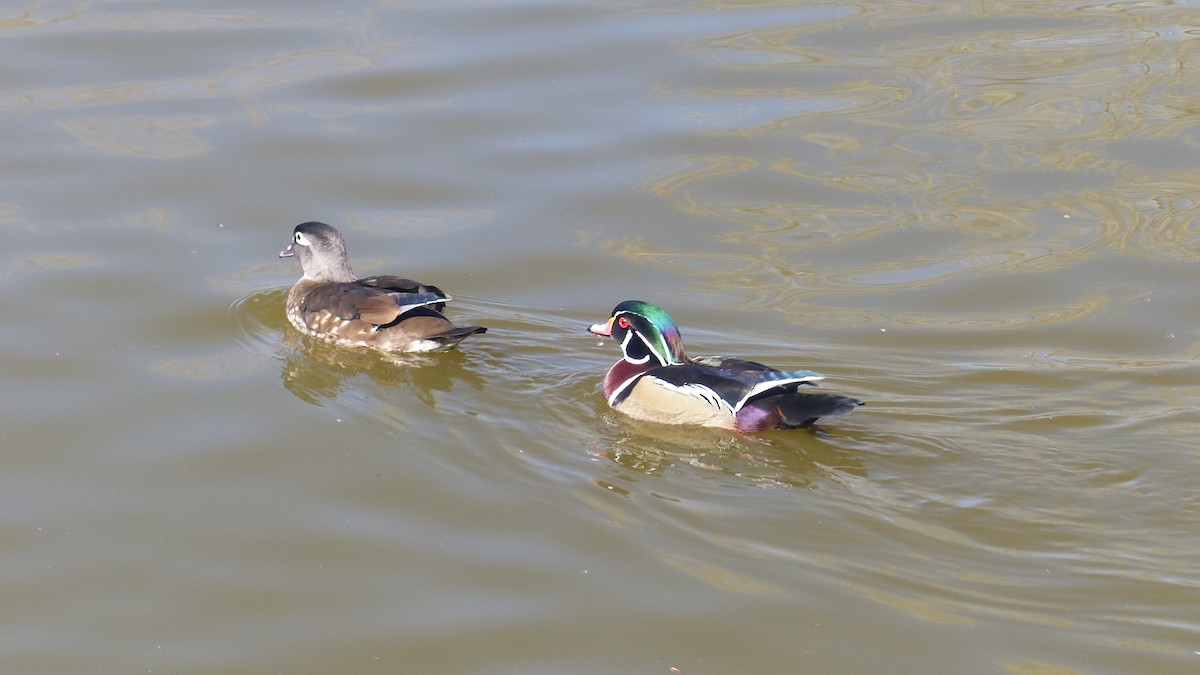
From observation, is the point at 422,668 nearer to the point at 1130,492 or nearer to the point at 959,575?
the point at 959,575

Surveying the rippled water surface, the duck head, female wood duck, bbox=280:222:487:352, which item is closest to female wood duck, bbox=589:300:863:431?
the rippled water surface

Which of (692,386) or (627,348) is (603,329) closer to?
(627,348)

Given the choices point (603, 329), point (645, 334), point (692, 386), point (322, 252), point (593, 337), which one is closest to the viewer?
point (692, 386)

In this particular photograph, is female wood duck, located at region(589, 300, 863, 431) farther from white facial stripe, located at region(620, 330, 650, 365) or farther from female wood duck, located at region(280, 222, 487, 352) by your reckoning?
female wood duck, located at region(280, 222, 487, 352)

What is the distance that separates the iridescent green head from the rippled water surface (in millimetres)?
411

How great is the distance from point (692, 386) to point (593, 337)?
1.32 meters

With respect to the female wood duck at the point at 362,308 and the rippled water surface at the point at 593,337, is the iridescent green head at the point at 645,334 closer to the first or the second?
the rippled water surface at the point at 593,337

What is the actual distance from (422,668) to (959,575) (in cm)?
228

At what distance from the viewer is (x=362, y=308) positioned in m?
8.75

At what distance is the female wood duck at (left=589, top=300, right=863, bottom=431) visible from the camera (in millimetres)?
7496

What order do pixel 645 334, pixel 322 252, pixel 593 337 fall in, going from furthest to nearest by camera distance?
pixel 322 252, pixel 593 337, pixel 645 334

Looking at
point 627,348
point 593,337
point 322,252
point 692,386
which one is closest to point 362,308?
point 322,252

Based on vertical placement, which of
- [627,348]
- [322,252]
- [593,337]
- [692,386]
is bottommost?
[692,386]

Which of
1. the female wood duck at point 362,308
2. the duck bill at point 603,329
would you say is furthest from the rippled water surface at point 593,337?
the duck bill at point 603,329
